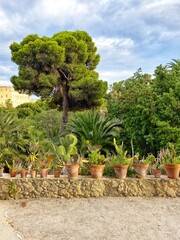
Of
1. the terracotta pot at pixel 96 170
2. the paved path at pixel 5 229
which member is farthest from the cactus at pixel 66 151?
the paved path at pixel 5 229

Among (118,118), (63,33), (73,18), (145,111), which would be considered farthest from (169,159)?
(63,33)

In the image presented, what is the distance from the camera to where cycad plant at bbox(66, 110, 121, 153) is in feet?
26.8

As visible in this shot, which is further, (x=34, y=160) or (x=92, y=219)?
(x=34, y=160)

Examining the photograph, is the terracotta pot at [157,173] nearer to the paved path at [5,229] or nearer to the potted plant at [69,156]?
the potted plant at [69,156]

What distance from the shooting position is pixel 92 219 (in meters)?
3.68

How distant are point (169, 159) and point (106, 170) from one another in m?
1.15

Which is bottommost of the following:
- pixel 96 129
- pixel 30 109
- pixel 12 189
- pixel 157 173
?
pixel 12 189

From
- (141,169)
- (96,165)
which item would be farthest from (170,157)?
(96,165)

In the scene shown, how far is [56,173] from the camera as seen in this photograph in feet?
15.6

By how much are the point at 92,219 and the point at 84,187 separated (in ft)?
3.31

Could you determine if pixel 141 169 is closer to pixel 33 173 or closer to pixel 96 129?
pixel 33 173

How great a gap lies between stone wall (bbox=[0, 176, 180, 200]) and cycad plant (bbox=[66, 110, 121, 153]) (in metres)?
3.19

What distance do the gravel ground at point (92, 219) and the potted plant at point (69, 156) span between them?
466mm

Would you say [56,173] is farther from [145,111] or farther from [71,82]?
[71,82]
